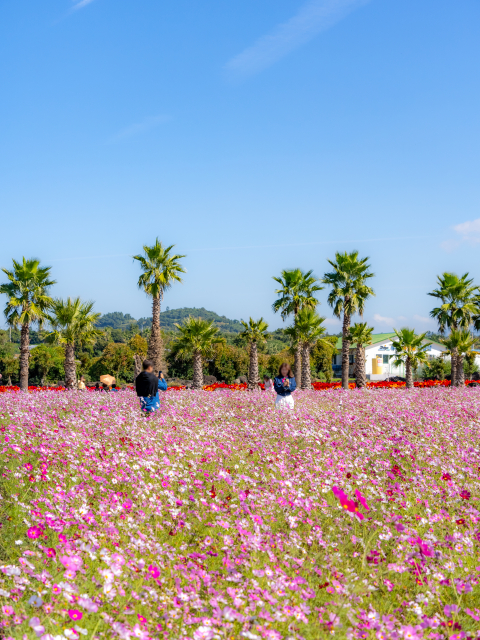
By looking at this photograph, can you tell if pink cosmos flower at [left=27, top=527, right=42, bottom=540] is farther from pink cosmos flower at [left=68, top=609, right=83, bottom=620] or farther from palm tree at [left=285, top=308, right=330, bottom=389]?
palm tree at [left=285, top=308, right=330, bottom=389]

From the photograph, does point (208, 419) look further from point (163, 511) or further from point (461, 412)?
point (461, 412)

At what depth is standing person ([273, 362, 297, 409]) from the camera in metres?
12.1

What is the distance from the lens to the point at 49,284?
27031 millimetres

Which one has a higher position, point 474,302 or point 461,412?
point 474,302

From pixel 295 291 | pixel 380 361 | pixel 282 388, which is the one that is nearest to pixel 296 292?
pixel 295 291

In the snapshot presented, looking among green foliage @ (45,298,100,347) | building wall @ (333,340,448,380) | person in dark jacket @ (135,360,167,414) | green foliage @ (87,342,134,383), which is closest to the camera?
person in dark jacket @ (135,360,167,414)

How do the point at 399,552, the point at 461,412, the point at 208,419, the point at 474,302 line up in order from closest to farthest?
1. the point at 399,552
2. the point at 208,419
3. the point at 461,412
4. the point at 474,302

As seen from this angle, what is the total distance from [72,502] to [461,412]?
10741 mm

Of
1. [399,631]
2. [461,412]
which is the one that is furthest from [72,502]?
[461,412]

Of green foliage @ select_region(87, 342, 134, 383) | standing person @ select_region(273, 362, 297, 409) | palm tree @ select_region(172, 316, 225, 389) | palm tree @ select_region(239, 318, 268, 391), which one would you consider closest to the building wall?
green foliage @ select_region(87, 342, 134, 383)

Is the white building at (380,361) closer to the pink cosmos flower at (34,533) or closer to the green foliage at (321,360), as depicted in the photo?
the green foliage at (321,360)

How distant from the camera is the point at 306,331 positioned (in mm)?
30266

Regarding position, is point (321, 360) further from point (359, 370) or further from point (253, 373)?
point (253, 373)

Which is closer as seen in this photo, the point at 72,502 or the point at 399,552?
the point at 399,552
